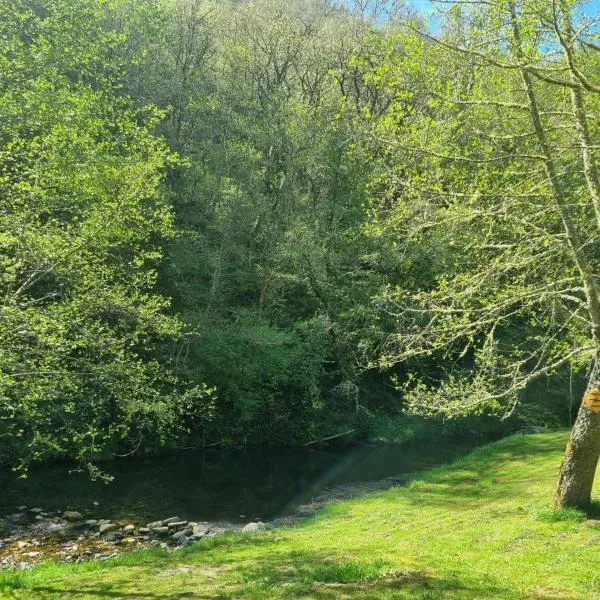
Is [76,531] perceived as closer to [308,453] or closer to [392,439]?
[308,453]

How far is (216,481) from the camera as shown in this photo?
22.5m

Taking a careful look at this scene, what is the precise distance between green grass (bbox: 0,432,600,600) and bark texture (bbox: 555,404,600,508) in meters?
0.34

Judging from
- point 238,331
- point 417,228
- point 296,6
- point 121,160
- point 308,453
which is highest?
point 296,6

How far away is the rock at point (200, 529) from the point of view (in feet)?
54.7

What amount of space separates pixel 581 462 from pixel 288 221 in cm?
2465

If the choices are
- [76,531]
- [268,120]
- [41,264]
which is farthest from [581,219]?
[268,120]

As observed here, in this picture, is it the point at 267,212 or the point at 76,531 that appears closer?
the point at 76,531

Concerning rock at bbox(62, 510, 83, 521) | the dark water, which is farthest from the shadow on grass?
the dark water

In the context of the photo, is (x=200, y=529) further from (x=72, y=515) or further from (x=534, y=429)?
(x=534, y=429)

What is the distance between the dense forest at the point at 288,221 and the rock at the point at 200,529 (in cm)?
391

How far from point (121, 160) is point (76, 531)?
1138cm

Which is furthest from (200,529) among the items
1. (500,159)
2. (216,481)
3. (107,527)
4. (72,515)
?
(500,159)

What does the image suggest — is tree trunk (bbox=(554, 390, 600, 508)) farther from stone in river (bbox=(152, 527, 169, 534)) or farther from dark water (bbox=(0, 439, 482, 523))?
stone in river (bbox=(152, 527, 169, 534))

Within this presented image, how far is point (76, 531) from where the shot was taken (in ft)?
53.9
